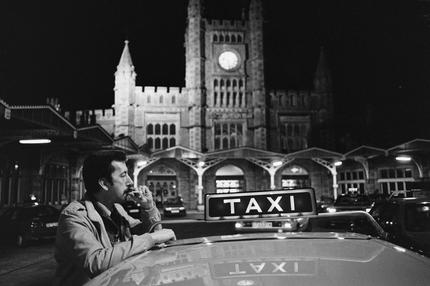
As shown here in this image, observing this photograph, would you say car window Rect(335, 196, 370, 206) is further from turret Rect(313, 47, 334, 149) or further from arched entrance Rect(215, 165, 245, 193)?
turret Rect(313, 47, 334, 149)

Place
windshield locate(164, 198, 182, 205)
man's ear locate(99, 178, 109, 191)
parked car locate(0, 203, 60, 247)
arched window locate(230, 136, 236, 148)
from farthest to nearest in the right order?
1. arched window locate(230, 136, 236, 148)
2. windshield locate(164, 198, 182, 205)
3. parked car locate(0, 203, 60, 247)
4. man's ear locate(99, 178, 109, 191)

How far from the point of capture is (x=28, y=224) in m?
12.5

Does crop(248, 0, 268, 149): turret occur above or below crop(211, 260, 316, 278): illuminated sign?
above

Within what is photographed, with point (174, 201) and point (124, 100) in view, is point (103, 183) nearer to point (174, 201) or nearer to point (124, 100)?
point (174, 201)

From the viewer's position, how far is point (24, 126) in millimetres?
13812

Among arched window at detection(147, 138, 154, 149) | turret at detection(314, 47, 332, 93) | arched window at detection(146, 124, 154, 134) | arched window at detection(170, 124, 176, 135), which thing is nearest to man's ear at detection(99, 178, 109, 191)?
arched window at detection(147, 138, 154, 149)

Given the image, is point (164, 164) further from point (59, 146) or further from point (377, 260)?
point (377, 260)

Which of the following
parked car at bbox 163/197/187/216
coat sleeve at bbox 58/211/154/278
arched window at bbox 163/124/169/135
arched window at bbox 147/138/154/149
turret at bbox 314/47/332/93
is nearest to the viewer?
coat sleeve at bbox 58/211/154/278

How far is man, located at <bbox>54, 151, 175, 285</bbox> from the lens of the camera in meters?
2.02

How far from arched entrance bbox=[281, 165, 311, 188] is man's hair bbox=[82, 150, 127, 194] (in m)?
32.7

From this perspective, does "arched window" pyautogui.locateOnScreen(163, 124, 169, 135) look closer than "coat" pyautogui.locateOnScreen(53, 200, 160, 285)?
No

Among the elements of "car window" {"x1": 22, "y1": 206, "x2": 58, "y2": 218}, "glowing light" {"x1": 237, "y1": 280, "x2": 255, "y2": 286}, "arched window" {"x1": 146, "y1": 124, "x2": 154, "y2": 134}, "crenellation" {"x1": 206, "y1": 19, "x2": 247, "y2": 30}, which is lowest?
"car window" {"x1": 22, "y1": 206, "x2": 58, "y2": 218}

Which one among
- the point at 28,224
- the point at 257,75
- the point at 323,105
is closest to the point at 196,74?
the point at 257,75

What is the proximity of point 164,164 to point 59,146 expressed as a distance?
1490 centimetres
